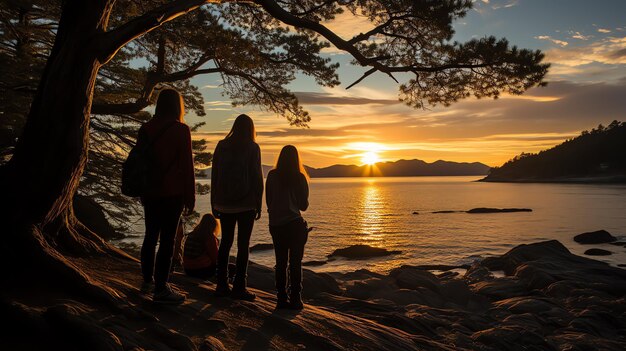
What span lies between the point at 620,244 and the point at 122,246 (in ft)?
A: 99.1

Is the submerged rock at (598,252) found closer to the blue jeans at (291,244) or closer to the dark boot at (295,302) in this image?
the dark boot at (295,302)

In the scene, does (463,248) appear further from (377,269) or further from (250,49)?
(250,49)

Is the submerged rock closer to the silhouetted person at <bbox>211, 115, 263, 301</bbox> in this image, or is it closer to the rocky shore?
the rocky shore

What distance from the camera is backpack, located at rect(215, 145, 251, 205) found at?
16.8 feet

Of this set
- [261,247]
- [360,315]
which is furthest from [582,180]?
[360,315]

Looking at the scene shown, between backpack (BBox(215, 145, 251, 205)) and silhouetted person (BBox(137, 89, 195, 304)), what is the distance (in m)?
0.70

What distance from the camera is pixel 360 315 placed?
792 centimetres

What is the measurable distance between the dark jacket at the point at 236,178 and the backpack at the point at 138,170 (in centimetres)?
101

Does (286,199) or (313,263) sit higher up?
(286,199)

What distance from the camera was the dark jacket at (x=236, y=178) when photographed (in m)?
5.12

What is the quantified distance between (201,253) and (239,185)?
71.8 inches

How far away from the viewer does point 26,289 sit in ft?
13.5

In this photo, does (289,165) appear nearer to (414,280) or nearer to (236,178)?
(236,178)

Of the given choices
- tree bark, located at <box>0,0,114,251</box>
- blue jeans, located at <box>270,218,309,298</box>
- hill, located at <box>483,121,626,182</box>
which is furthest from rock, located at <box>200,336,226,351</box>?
hill, located at <box>483,121,626,182</box>
